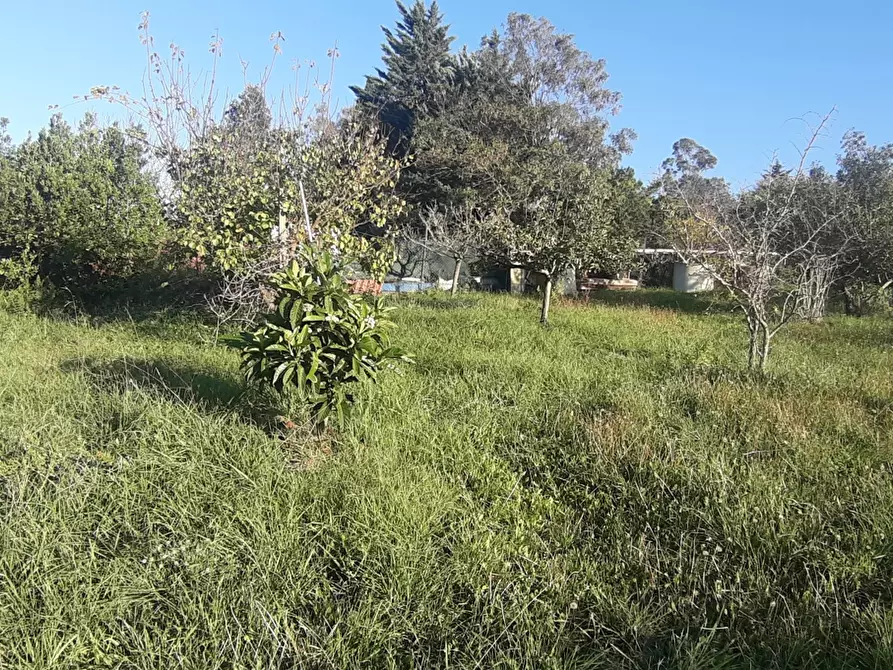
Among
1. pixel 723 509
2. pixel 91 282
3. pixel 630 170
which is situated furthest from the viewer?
pixel 630 170

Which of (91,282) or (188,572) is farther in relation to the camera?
(91,282)

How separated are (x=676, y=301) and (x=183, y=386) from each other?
43.0ft

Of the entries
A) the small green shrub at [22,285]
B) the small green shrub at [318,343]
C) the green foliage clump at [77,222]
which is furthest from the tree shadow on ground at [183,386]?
the green foliage clump at [77,222]

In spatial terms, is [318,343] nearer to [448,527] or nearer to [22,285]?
[448,527]

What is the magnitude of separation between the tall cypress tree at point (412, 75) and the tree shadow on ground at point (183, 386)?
16706 mm

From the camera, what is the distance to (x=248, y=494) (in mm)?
2906

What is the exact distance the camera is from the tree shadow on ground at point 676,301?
12547mm

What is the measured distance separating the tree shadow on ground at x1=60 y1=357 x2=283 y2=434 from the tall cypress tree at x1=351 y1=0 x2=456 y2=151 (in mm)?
16706

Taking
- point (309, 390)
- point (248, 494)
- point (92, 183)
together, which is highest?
point (92, 183)

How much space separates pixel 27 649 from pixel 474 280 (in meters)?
16.6

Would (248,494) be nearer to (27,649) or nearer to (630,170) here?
(27,649)

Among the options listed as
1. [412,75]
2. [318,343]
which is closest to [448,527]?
[318,343]

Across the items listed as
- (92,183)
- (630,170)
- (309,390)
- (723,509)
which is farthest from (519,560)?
(630,170)

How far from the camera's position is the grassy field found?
2080 millimetres
